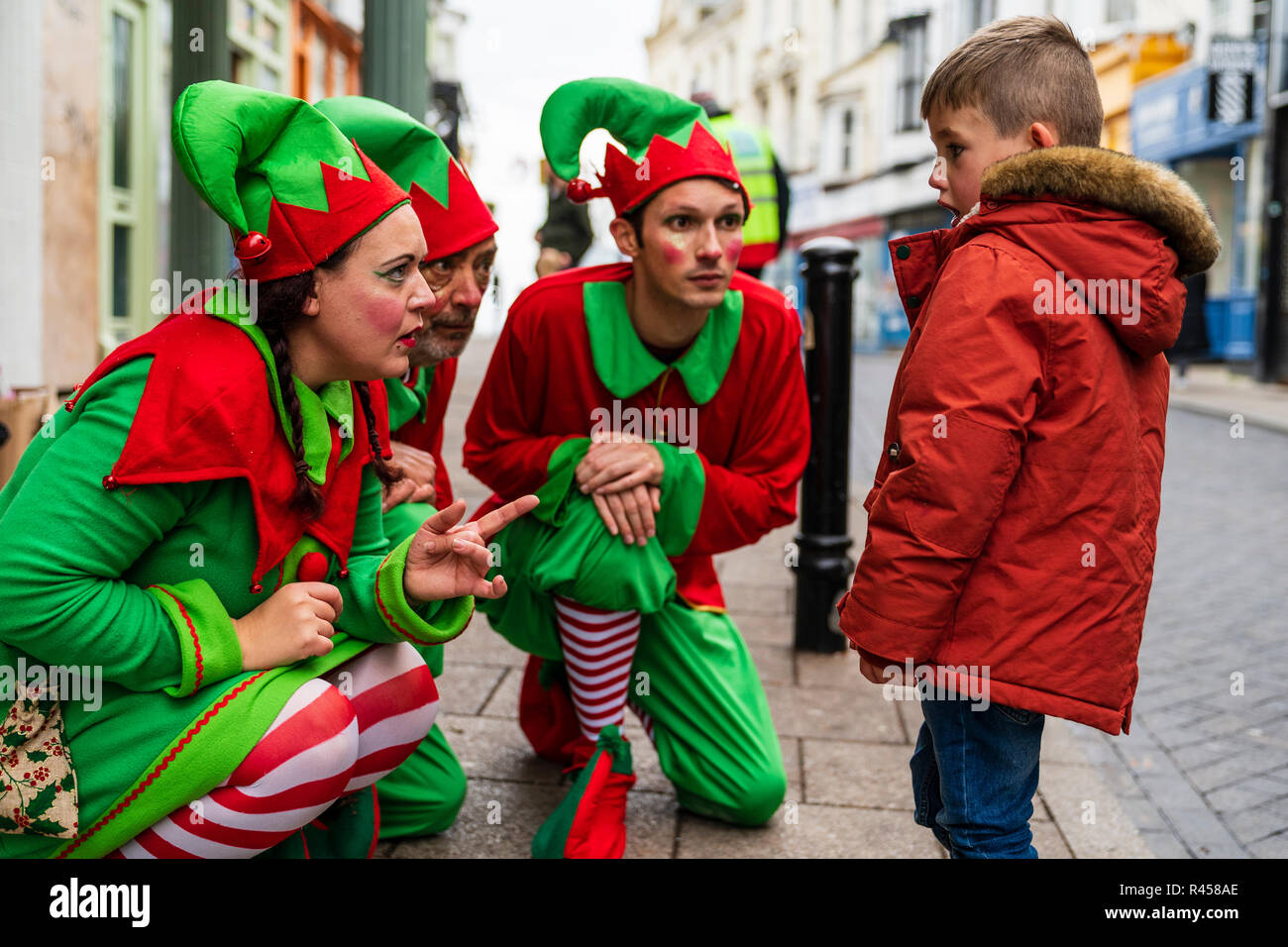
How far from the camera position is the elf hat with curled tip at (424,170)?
282 cm

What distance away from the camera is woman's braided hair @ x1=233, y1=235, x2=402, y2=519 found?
6.91ft

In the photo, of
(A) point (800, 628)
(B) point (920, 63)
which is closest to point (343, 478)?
(A) point (800, 628)

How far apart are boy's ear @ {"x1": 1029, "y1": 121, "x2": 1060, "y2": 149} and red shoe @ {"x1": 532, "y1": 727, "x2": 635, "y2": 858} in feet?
5.36

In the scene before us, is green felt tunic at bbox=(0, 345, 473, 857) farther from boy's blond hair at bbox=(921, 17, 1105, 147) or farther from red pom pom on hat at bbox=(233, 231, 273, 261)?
boy's blond hair at bbox=(921, 17, 1105, 147)

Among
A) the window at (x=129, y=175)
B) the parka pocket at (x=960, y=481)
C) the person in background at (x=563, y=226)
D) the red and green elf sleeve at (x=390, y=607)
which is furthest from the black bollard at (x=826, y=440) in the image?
the window at (x=129, y=175)

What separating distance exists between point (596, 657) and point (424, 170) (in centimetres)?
124

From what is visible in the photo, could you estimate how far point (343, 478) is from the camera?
2340mm

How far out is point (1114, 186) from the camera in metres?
2.04

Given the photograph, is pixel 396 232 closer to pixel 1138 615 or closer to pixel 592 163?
pixel 592 163

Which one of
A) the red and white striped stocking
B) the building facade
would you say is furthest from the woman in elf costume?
the building facade

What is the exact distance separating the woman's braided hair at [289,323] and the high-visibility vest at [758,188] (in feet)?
9.82

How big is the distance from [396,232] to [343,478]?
1.57 feet

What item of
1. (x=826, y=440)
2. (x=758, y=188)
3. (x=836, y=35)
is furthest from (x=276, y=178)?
(x=836, y=35)

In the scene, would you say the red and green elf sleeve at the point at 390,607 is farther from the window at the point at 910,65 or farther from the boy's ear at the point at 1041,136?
the window at the point at 910,65
